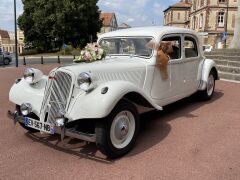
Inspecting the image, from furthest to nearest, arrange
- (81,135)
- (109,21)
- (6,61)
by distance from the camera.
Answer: (109,21) → (6,61) → (81,135)

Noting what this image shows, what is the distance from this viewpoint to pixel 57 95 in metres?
4.16

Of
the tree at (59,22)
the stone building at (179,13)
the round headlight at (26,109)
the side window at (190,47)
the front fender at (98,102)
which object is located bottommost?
the round headlight at (26,109)

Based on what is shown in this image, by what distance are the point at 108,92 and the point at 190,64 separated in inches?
120

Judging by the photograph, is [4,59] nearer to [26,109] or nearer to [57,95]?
[26,109]

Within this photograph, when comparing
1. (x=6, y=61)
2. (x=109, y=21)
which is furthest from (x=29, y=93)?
(x=109, y=21)

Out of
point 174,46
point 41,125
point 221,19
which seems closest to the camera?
point 41,125

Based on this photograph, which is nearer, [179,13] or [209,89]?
[209,89]

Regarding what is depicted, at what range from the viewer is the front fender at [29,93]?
4.54 m

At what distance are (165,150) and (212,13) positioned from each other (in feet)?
177

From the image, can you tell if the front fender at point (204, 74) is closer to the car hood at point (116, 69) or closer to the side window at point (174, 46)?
the side window at point (174, 46)

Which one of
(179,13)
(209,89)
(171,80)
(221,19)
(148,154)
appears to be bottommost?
(148,154)

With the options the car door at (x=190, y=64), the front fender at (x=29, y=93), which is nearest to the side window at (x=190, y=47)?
the car door at (x=190, y=64)

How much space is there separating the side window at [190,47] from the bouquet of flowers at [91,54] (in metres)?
2.08

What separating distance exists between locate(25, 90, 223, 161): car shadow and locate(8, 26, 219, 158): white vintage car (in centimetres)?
25
